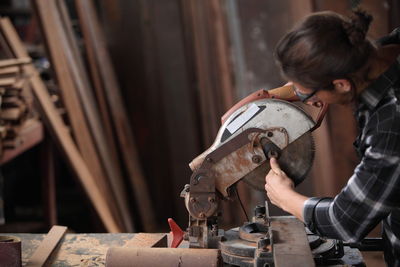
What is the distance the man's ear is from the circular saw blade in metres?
0.25

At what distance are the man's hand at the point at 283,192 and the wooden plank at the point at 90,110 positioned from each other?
3.02m

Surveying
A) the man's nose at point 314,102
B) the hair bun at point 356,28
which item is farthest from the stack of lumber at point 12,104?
the hair bun at point 356,28

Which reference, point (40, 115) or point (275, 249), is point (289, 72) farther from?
point (40, 115)

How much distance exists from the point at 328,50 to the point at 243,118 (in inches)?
16.7

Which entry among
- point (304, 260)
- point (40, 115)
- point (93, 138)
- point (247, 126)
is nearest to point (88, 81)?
point (93, 138)

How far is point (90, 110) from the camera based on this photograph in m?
4.75

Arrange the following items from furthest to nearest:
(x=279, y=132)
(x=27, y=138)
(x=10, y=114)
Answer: (x=27, y=138) < (x=10, y=114) < (x=279, y=132)

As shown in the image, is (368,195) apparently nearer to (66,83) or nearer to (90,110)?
(66,83)

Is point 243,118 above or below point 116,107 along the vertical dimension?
above

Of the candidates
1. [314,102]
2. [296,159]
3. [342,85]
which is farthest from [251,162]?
[342,85]

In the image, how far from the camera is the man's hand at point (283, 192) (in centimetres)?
174

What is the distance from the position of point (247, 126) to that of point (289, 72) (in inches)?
11.7

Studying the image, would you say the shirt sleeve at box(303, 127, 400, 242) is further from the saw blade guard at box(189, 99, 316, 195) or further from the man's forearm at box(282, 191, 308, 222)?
the saw blade guard at box(189, 99, 316, 195)

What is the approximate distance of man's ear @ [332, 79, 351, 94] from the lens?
1.61 meters
